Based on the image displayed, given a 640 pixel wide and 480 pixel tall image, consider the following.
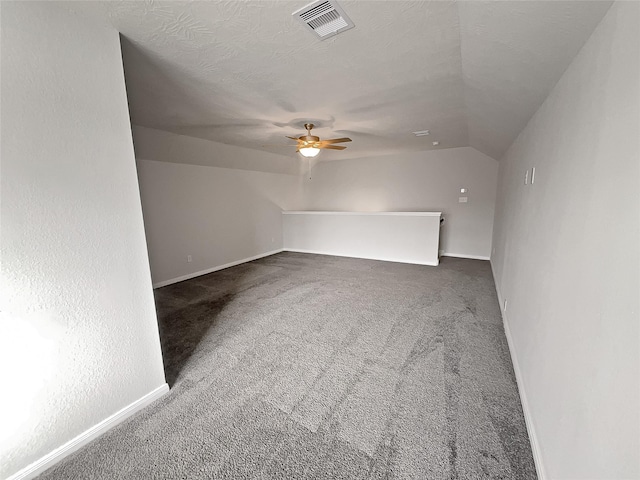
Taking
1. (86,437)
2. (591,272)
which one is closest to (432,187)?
(591,272)

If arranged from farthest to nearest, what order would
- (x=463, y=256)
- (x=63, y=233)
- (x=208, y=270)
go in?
(x=463, y=256), (x=208, y=270), (x=63, y=233)

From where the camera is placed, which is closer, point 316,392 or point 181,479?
point 181,479

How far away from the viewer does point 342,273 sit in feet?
14.5

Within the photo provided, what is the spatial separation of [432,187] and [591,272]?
192 inches

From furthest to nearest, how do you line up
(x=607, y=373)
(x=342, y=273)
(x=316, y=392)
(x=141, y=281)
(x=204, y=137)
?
(x=342, y=273) < (x=204, y=137) < (x=316, y=392) < (x=141, y=281) < (x=607, y=373)

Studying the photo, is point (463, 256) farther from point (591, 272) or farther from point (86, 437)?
point (86, 437)

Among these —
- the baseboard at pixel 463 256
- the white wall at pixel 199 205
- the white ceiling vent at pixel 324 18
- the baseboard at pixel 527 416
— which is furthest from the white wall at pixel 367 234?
the white ceiling vent at pixel 324 18

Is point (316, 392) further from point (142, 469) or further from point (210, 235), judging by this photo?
point (210, 235)

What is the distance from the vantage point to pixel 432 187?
17.9 ft

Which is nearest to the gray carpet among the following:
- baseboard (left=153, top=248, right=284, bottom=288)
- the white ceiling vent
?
baseboard (left=153, top=248, right=284, bottom=288)

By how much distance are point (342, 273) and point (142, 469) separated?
3.41 meters

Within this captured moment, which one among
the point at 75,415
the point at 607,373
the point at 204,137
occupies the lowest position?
the point at 75,415

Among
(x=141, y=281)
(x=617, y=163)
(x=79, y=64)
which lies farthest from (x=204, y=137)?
(x=617, y=163)

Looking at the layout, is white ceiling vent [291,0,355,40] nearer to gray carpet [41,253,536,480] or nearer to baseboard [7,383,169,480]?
gray carpet [41,253,536,480]
